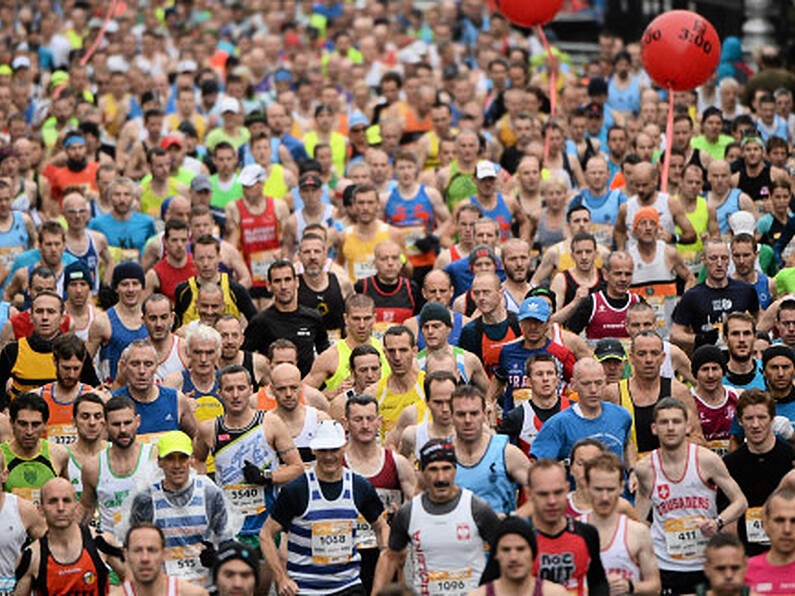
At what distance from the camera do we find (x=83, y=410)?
11.8 meters

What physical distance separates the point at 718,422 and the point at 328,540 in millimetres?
2731

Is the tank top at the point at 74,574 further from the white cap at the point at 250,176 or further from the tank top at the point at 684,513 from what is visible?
the white cap at the point at 250,176

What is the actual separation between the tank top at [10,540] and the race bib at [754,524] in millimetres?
3925

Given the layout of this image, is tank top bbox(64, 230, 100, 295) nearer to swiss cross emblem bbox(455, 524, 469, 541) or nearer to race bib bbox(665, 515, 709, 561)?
race bib bbox(665, 515, 709, 561)

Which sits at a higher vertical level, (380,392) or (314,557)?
(380,392)

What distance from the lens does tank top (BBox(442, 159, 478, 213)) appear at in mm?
18188

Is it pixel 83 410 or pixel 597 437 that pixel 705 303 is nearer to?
pixel 597 437

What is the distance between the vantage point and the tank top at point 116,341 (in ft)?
47.0

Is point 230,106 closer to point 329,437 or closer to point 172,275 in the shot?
point 172,275

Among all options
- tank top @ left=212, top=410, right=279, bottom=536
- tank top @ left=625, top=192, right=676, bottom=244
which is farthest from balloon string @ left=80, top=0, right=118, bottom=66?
tank top @ left=212, top=410, right=279, bottom=536

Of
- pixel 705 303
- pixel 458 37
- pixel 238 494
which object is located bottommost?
pixel 238 494

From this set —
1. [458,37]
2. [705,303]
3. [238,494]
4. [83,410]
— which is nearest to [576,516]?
[238,494]

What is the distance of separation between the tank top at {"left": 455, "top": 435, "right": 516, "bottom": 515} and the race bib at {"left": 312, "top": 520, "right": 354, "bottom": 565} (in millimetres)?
670

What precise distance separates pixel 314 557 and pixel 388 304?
4361 mm
